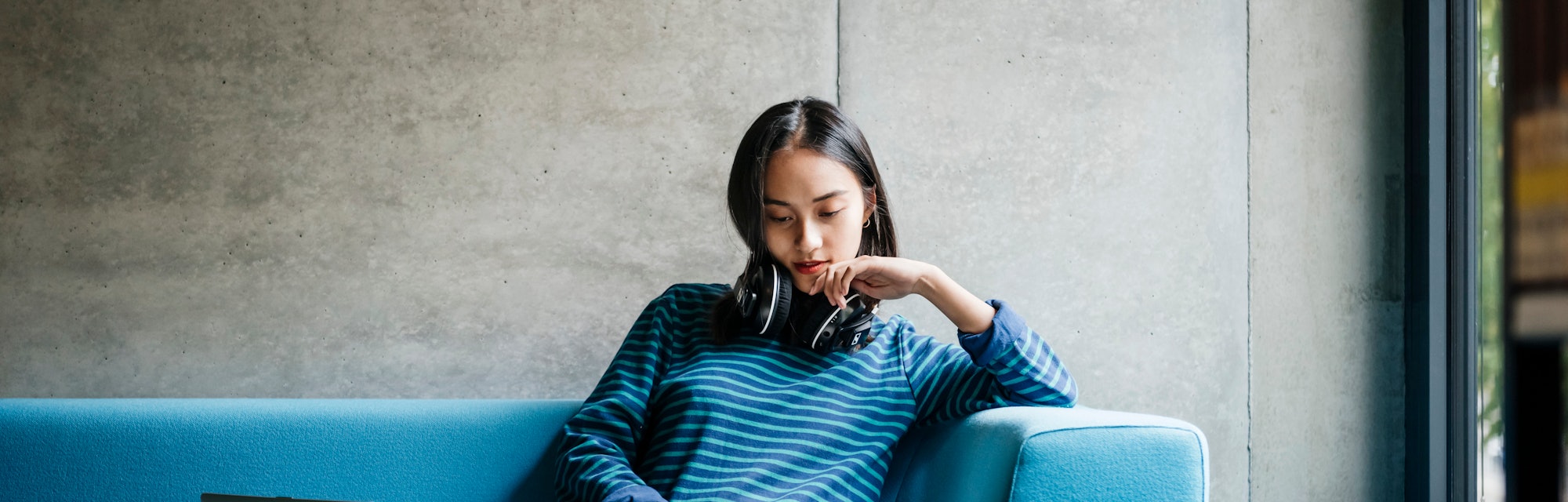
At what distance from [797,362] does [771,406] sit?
0.10 metres

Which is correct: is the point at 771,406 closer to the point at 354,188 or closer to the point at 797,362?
the point at 797,362

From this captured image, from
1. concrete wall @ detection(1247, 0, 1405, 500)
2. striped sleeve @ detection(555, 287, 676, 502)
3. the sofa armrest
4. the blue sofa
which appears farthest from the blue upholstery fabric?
concrete wall @ detection(1247, 0, 1405, 500)

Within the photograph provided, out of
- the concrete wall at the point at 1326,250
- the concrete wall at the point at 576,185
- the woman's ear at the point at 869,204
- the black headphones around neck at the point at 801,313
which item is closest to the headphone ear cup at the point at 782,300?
the black headphones around neck at the point at 801,313

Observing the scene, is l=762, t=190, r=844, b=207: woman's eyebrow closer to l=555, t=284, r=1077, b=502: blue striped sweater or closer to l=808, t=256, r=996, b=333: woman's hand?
l=808, t=256, r=996, b=333: woman's hand

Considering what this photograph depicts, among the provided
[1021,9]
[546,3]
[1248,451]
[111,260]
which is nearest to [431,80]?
[546,3]

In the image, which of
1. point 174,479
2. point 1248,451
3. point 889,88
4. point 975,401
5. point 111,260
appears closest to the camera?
point 975,401

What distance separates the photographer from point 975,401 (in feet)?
4.69

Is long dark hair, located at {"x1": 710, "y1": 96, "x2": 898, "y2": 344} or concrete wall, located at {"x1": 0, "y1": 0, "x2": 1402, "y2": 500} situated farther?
concrete wall, located at {"x1": 0, "y1": 0, "x2": 1402, "y2": 500}

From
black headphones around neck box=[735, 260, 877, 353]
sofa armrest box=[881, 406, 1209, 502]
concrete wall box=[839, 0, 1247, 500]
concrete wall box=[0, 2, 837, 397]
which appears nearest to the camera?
sofa armrest box=[881, 406, 1209, 502]

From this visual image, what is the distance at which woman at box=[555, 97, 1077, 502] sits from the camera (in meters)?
1.40

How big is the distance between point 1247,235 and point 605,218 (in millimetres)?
1459

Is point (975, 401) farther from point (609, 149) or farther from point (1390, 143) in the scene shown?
point (1390, 143)

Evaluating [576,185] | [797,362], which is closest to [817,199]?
[797,362]

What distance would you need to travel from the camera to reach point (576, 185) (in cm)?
203
